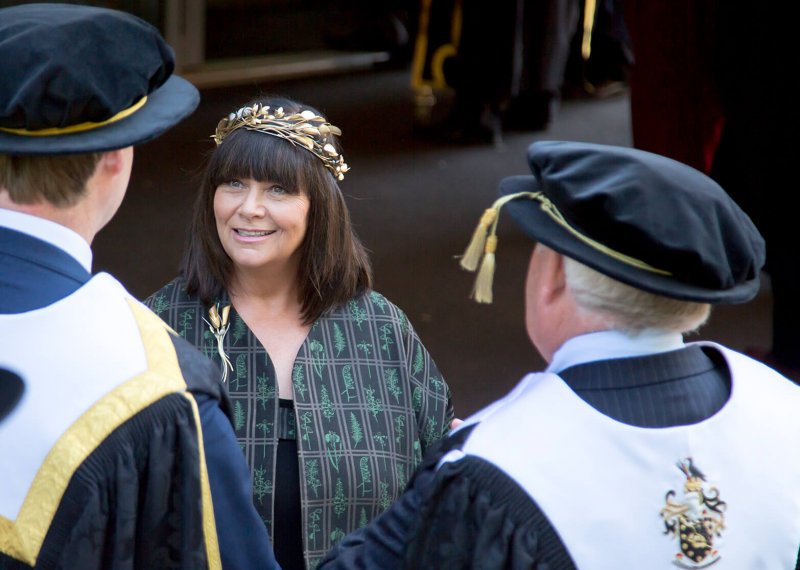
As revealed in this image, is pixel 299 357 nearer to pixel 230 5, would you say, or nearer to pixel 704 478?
pixel 704 478

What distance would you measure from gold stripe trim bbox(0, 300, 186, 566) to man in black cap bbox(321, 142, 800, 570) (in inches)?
15.0

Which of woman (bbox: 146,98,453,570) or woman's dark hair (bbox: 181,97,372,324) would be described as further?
woman's dark hair (bbox: 181,97,372,324)

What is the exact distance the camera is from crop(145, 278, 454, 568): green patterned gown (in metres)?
2.37

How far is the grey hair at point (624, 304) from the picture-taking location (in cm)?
171

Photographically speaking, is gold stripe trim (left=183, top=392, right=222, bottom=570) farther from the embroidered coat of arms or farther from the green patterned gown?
the embroidered coat of arms

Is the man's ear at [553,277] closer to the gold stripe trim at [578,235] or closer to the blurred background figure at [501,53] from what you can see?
the gold stripe trim at [578,235]

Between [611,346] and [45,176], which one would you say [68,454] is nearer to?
[45,176]

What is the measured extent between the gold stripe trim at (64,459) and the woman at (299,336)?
684mm

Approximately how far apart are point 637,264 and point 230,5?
27.0ft

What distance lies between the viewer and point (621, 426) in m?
1.64

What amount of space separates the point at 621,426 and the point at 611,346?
0.13 meters

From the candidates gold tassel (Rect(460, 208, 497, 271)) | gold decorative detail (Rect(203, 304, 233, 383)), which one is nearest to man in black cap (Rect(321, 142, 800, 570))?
gold tassel (Rect(460, 208, 497, 271))

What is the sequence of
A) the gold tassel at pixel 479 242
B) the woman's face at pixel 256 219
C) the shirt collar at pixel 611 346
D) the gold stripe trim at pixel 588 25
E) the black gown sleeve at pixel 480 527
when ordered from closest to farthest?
the black gown sleeve at pixel 480 527
the shirt collar at pixel 611 346
the gold tassel at pixel 479 242
the woman's face at pixel 256 219
the gold stripe trim at pixel 588 25

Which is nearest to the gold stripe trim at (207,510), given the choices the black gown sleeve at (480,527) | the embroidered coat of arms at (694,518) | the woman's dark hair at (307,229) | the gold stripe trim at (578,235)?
the black gown sleeve at (480,527)
